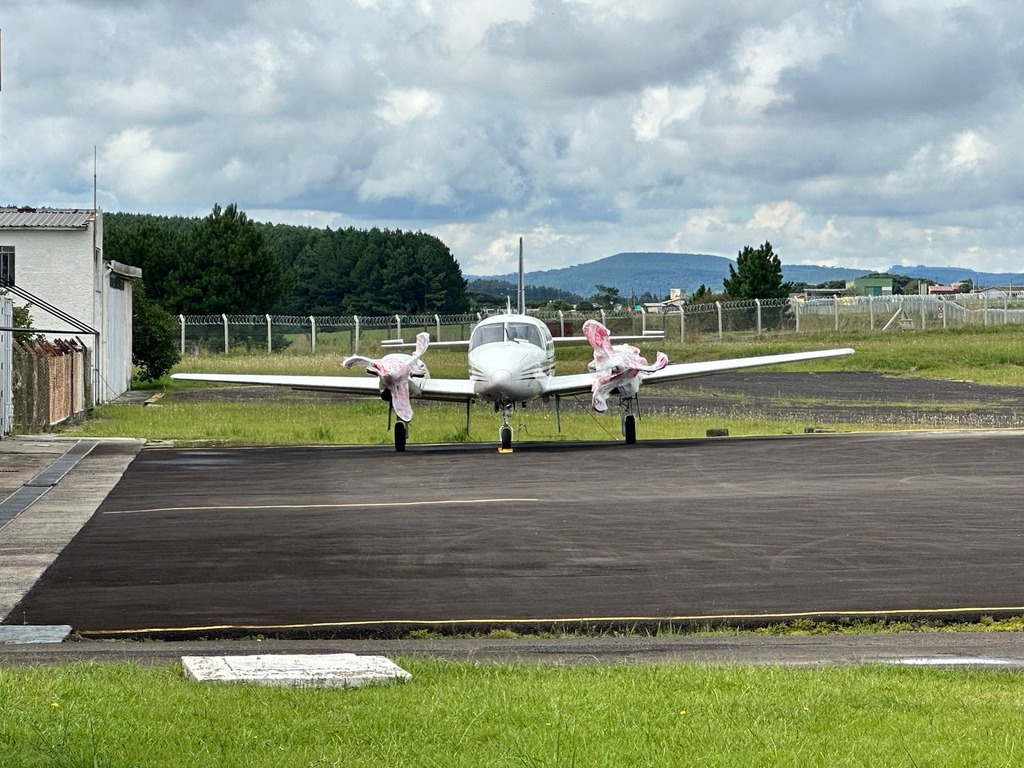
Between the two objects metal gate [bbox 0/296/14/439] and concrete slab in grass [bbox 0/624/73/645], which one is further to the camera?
metal gate [bbox 0/296/14/439]

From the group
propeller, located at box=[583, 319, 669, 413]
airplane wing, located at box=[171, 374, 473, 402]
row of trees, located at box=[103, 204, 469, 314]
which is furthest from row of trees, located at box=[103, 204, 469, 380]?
propeller, located at box=[583, 319, 669, 413]

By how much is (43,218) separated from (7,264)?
175 centimetres

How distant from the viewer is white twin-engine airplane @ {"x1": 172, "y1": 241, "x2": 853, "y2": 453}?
29.2 m

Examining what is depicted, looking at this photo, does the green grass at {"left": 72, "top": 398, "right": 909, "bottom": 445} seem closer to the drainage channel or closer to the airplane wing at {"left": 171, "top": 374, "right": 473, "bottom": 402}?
the airplane wing at {"left": 171, "top": 374, "right": 473, "bottom": 402}

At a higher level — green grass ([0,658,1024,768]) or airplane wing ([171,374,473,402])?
airplane wing ([171,374,473,402])

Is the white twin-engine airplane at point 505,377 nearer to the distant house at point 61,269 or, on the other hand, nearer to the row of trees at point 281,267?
the distant house at point 61,269

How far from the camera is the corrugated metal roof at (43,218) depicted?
4272cm

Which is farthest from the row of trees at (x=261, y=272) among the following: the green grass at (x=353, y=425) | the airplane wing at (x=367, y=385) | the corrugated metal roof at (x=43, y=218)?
the airplane wing at (x=367, y=385)

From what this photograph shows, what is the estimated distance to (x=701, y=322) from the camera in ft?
244

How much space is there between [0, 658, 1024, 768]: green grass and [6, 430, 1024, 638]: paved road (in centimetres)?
294

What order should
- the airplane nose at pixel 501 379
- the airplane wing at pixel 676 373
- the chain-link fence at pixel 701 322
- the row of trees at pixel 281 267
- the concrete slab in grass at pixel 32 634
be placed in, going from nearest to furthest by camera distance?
the concrete slab in grass at pixel 32 634 < the airplane nose at pixel 501 379 < the airplane wing at pixel 676 373 < the chain-link fence at pixel 701 322 < the row of trees at pixel 281 267

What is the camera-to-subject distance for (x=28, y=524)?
1745cm

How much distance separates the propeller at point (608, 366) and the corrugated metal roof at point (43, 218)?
19032 millimetres

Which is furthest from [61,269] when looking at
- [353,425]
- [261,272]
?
[261,272]
